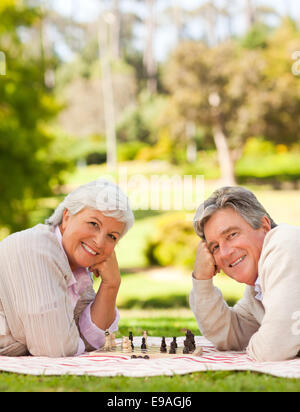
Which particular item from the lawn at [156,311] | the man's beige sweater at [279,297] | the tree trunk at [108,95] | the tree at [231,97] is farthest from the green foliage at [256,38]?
the man's beige sweater at [279,297]

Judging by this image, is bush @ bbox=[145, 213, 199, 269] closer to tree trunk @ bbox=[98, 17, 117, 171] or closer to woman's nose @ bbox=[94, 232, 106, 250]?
woman's nose @ bbox=[94, 232, 106, 250]

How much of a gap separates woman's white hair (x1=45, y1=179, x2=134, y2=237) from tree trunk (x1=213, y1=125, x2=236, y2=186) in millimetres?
27553

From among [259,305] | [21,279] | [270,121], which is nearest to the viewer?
[21,279]

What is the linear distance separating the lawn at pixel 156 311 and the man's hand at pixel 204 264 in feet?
3.25

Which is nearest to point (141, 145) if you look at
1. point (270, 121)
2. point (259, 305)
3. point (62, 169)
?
point (270, 121)

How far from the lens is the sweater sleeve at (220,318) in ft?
Result: 13.8

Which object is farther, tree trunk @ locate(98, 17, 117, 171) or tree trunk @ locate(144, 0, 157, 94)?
tree trunk @ locate(144, 0, 157, 94)

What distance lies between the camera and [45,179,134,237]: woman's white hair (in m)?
3.93

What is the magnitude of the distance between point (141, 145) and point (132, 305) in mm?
22617

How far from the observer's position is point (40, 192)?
14.9m

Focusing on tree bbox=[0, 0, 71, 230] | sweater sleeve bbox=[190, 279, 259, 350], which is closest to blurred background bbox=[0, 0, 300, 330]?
tree bbox=[0, 0, 71, 230]

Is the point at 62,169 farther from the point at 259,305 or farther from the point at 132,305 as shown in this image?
the point at 259,305

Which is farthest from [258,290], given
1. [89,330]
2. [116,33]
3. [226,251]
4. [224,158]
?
[116,33]
